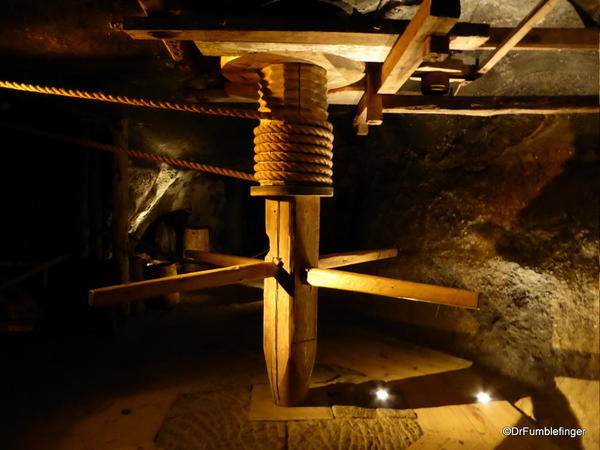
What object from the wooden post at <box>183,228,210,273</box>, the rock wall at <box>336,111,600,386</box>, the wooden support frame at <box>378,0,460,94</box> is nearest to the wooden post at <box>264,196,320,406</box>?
the wooden support frame at <box>378,0,460,94</box>

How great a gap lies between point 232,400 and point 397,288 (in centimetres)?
192

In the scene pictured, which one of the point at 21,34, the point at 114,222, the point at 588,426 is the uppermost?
the point at 21,34

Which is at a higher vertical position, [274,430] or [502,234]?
[502,234]

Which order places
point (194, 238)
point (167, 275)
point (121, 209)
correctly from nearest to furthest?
point (121, 209)
point (167, 275)
point (194, 238)

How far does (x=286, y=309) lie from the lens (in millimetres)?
2771

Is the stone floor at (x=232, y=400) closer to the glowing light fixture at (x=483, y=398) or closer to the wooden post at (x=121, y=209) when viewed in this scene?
the glowing light fixture at (x=483, y=398)

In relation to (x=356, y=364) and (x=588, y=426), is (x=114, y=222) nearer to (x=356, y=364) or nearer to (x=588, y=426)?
(x=356, y=364)

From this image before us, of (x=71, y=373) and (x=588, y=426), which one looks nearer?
(x=588, y=426)

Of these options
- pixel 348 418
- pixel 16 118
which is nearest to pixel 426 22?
pixel 348 418

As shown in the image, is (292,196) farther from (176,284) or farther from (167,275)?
(167,275)

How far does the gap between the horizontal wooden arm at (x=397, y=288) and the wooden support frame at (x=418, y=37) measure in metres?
1.30

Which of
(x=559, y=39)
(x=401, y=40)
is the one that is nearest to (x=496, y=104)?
(x=559, y=39)

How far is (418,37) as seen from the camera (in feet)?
5.71

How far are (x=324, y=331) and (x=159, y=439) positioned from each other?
2.91 metres
